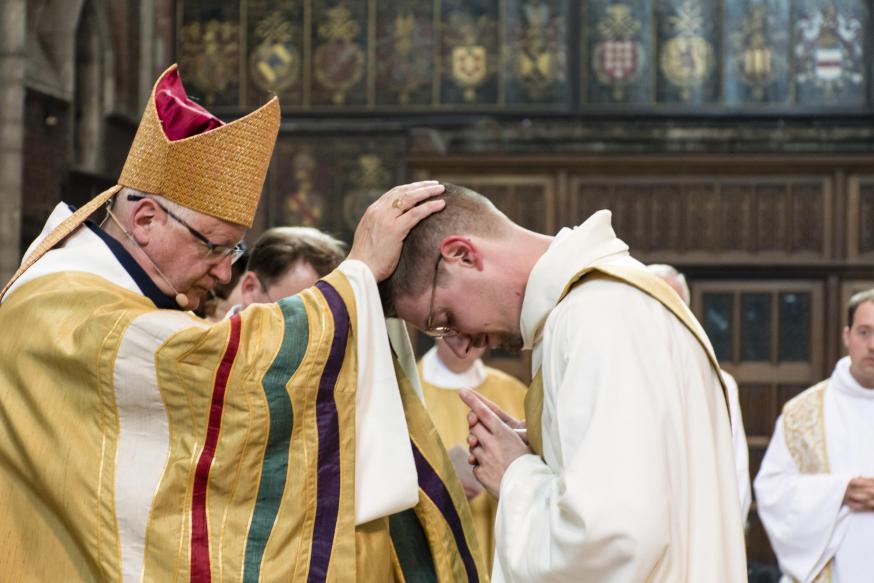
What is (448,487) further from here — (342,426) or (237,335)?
(237,335)

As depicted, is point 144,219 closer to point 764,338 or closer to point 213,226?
point 213,226

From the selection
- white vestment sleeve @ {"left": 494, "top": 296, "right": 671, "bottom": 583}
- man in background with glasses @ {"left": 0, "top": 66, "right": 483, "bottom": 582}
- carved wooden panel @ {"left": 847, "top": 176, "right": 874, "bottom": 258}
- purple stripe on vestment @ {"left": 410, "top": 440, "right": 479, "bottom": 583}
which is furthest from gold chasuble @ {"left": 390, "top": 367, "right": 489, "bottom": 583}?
carved wooden panel @ {"left": 847, "top": 176, "right": 874, "bottom": 258}

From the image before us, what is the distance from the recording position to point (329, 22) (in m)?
10.7

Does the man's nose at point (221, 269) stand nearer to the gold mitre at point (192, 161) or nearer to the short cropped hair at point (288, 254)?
the gold mitre at point (192, 161)

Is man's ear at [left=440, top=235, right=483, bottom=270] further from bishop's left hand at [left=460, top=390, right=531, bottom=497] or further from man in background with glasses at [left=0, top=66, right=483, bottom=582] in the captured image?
bishop's left hand at [left=460, top=390, right=531, bottom=497]

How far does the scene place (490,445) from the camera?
2.36 meters

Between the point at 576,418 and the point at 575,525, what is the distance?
168mm

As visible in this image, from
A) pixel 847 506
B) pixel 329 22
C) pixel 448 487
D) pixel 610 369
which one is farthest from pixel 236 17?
pixel 610 369

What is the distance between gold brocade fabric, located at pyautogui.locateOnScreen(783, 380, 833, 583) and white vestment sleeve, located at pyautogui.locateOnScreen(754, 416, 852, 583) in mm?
60

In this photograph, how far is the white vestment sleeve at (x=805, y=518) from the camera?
5.16 metres

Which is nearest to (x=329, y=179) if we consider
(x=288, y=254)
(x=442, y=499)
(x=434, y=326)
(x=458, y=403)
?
(x=458, y=403)

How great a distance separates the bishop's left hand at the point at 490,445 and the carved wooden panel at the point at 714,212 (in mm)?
6957

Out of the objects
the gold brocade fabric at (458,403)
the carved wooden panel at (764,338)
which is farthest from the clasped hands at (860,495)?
the carved wooden panel at (764,338)

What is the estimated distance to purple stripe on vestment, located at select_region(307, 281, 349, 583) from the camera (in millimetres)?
2441
